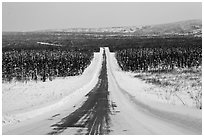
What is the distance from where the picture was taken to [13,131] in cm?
1019

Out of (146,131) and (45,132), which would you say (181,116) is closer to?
(146,131)

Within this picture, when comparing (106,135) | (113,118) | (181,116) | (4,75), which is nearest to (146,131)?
(106,135)

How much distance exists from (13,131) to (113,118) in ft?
14.2

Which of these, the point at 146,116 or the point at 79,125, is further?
the point at 146,116

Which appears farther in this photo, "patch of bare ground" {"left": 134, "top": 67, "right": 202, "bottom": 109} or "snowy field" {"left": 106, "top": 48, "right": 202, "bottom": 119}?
"patch of bare ground" {"left": 134, "top": 67, "right": 202, "bottom": 109}

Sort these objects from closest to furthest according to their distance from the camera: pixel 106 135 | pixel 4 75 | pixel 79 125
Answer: pixel 106 135 < pixel 79 125 < pixel 4 75

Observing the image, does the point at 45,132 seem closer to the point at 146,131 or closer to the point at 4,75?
the point at 146,131

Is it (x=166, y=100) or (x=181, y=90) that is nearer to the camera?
(x=166, y=100)

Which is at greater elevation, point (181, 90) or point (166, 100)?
point (166, 100)

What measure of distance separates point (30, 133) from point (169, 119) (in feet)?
17.9

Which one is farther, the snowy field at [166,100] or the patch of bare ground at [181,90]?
the patch of bare ground at [181,90]

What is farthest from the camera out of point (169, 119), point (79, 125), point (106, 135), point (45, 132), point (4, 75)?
point (4, 75)

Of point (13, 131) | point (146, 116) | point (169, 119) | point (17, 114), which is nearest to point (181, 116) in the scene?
point (169, 119)

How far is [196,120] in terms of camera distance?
10.1m
